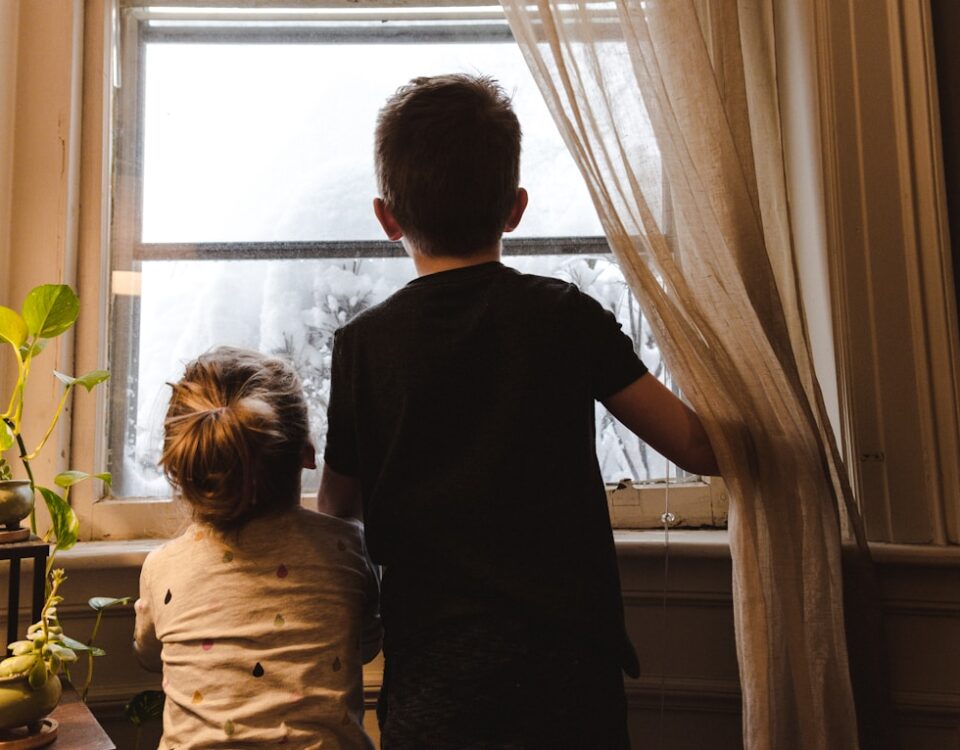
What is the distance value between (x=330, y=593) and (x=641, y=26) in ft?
2.74

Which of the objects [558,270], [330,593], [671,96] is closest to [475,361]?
[330,593]

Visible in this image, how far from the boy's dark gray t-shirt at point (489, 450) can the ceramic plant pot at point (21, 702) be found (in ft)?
1.27

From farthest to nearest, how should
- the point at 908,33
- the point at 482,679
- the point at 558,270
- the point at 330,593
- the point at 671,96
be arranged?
the point at 558,270 → the point at 908,33 → the point at 671,96 → the point at 330,593 → the point at 482,679

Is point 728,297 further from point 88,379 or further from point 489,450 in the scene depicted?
point 88,379

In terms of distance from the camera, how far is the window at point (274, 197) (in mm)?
1419

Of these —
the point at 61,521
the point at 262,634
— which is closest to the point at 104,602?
the point at 61,521

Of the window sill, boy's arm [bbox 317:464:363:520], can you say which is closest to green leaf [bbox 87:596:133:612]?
the window sill

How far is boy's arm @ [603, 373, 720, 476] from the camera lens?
94 cm

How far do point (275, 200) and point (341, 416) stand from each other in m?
0.65

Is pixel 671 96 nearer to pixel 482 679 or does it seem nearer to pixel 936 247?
pixel 936 247

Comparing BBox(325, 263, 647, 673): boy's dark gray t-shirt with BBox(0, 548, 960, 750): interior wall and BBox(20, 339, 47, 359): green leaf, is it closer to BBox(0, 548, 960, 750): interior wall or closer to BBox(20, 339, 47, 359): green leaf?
BBox(0, 548, 960, 750): interior wall

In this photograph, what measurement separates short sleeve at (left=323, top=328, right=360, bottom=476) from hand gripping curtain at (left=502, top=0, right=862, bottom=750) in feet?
1.24

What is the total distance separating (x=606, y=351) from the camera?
92 centimetres

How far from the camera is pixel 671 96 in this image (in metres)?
1.08
